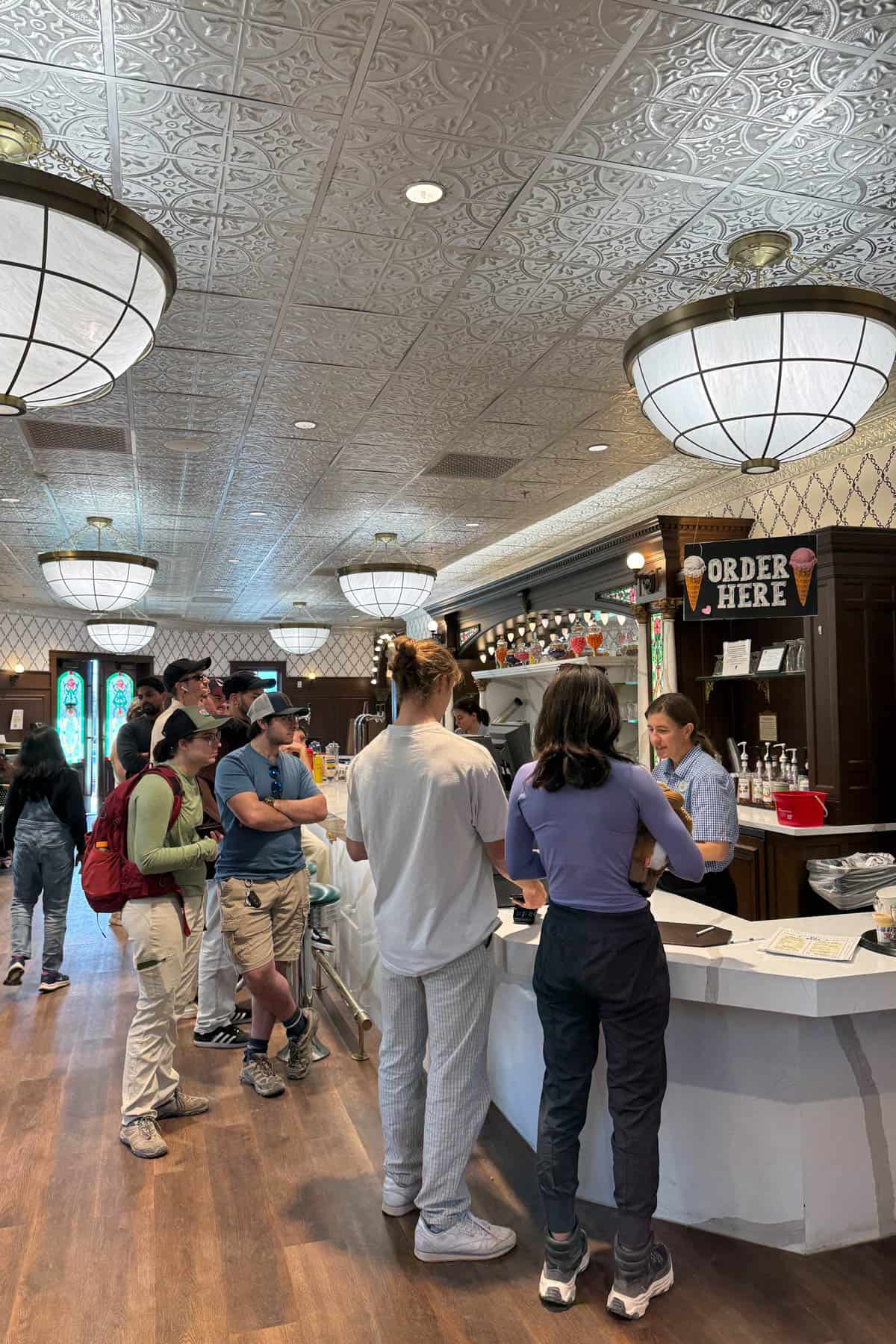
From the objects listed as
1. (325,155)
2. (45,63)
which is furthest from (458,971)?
(45,63)

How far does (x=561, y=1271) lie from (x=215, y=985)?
243cm

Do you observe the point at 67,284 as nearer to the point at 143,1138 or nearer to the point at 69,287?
the point at 69,287

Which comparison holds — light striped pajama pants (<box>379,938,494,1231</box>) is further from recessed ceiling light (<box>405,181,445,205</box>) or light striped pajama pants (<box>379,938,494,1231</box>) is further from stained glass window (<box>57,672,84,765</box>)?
stained glass window (<box>57,672,84,765</box>)

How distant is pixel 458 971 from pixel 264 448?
3981 mm

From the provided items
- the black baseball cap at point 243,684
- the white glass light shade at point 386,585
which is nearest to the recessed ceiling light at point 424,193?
the black baseball cap at point 243,684

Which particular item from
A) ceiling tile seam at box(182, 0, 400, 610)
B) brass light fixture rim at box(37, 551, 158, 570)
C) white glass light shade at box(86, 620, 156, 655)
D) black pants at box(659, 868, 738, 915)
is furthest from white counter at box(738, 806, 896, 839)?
white glass light shade at box(86, 620, 156, 655)

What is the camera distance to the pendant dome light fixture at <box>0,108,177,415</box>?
6.79ft

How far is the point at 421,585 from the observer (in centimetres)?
752

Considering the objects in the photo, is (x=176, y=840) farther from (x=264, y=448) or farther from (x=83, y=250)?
(x=264, y=448)

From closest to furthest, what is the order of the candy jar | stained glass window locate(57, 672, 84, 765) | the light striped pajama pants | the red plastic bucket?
the light striped pajama pants
the red plastic bucket
the candy jar
stained glass window locate(57, 672, 84, 765)

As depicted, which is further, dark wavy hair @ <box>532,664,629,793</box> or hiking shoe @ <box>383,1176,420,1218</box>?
hiking shoe @ <box>383,1176,420,1218</box>

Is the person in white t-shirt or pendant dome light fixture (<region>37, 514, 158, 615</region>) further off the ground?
pendant dome light fixture (<region>37, 514, 158, 615</region>)

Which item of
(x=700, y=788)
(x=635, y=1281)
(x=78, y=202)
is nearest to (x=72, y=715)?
(x=700, y=788)

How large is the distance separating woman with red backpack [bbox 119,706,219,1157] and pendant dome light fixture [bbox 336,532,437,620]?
13.3 ft
